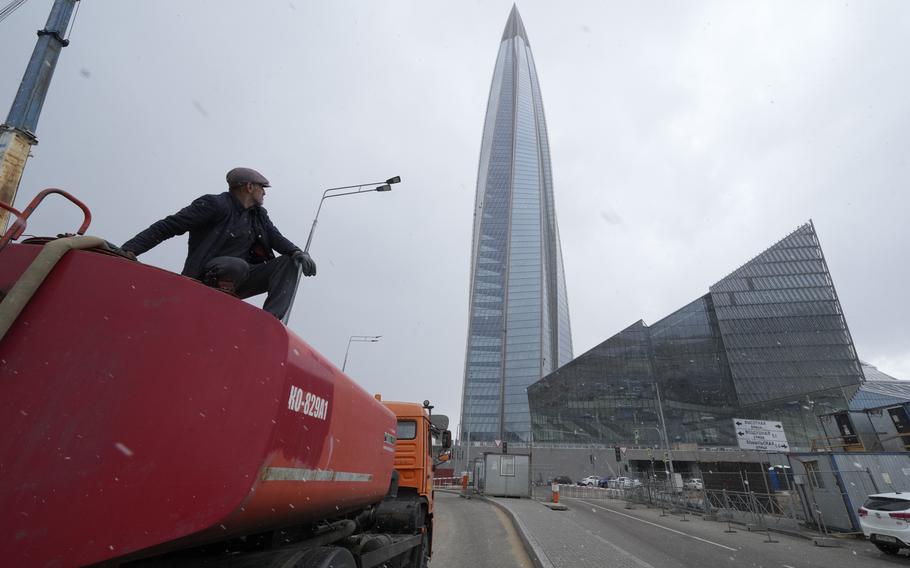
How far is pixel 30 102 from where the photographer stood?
696cm

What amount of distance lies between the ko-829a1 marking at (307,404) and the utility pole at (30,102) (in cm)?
718

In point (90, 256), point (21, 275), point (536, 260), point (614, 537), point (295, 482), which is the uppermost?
point (536, 260)

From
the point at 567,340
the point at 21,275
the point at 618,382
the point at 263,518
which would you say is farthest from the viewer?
the point at 567,340

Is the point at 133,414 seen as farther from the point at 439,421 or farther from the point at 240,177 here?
the point at 439,421

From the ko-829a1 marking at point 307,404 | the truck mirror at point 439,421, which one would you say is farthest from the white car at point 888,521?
the ko-829a1 marking at point 307,404

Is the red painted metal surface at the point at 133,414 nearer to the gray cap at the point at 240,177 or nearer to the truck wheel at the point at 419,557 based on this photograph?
the gray cap at the point at 240,177

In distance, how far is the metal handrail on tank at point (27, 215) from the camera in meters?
1.66

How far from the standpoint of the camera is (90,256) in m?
1.64

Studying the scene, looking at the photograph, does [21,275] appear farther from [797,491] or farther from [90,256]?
[797,491]

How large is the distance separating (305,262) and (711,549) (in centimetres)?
1323

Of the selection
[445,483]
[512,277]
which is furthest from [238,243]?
[512,277]

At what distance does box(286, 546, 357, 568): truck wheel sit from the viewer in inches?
98.7

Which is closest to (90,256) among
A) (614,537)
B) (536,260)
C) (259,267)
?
(259,267)

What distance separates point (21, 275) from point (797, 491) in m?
23.3
